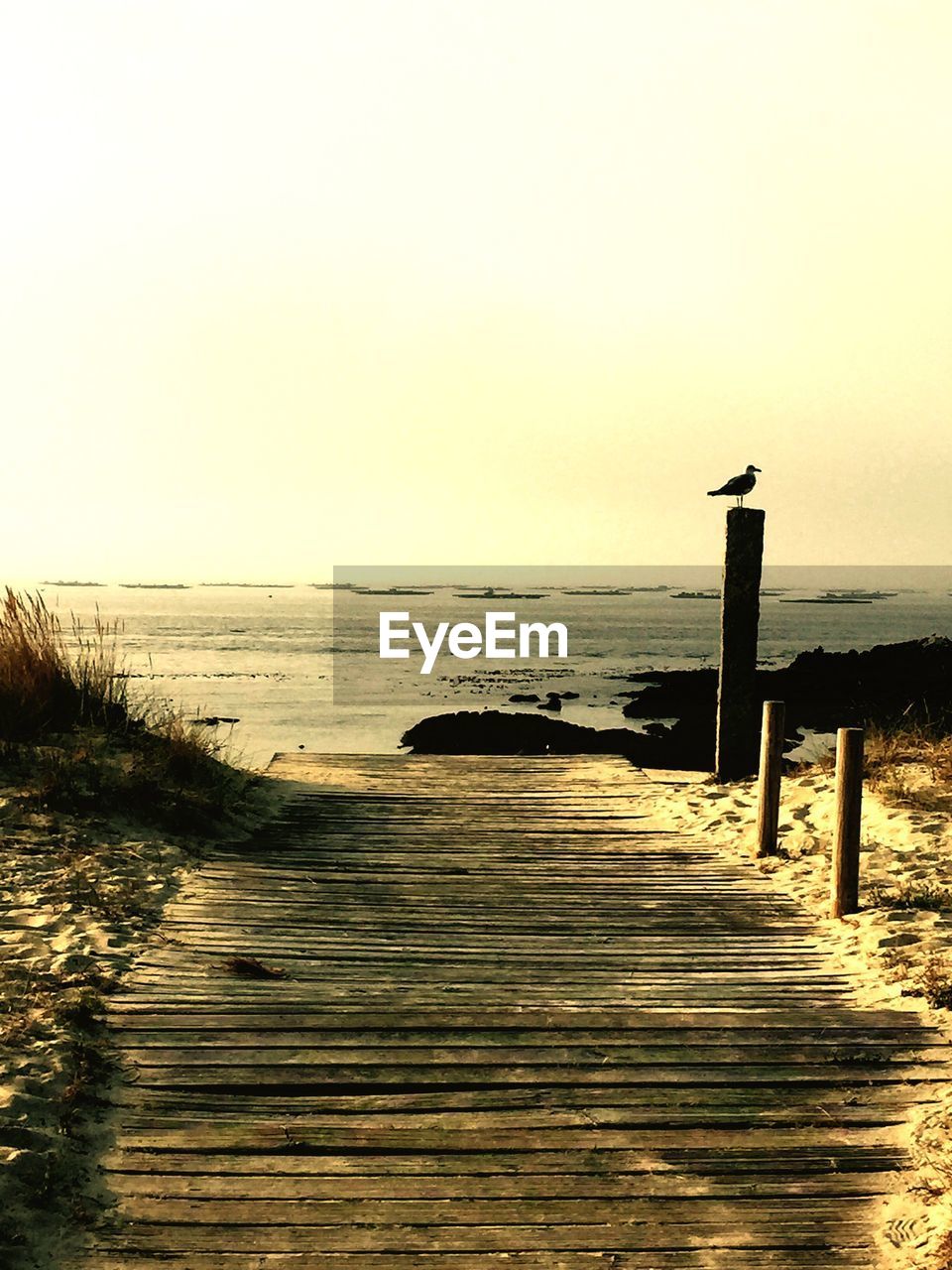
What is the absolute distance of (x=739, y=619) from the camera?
10828 millimetres

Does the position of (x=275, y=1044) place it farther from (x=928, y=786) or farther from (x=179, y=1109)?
(x=928, y=786)

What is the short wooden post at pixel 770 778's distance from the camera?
332 inches

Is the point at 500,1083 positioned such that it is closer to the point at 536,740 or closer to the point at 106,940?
the point at 106,940

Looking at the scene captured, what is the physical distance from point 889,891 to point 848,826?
579 mm

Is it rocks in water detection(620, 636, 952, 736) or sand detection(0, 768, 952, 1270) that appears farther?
rocks in water detection(620, 636, 952, 736)

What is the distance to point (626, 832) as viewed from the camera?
9695mm

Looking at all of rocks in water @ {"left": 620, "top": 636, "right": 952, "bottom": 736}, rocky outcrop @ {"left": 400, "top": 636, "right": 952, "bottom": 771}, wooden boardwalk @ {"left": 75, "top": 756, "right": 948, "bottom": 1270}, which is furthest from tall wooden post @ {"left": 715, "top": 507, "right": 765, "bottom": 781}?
rocks in water @ {"left": 620, "top": 636, "right": 952, "bottom": 736}

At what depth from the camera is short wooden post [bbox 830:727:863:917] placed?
6.89m

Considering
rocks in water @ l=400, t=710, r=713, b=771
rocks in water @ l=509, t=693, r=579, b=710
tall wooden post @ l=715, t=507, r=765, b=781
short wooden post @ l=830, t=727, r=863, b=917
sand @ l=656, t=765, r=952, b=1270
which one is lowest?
rocks in water @ l=509, t=693, r=579, b=710

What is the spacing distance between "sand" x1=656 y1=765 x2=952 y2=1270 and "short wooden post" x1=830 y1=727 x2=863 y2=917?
0.39 ft

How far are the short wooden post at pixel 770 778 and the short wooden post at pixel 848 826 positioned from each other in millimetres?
1405

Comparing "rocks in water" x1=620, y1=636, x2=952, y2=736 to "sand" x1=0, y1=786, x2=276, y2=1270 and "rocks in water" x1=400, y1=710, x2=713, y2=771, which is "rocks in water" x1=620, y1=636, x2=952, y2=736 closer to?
"rocks in water" x1=400, y1=710, x2=713, y2=771

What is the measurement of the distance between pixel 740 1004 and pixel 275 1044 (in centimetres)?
216

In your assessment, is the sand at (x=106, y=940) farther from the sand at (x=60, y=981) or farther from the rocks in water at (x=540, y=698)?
the rocks in water at (x=540, y=698)
